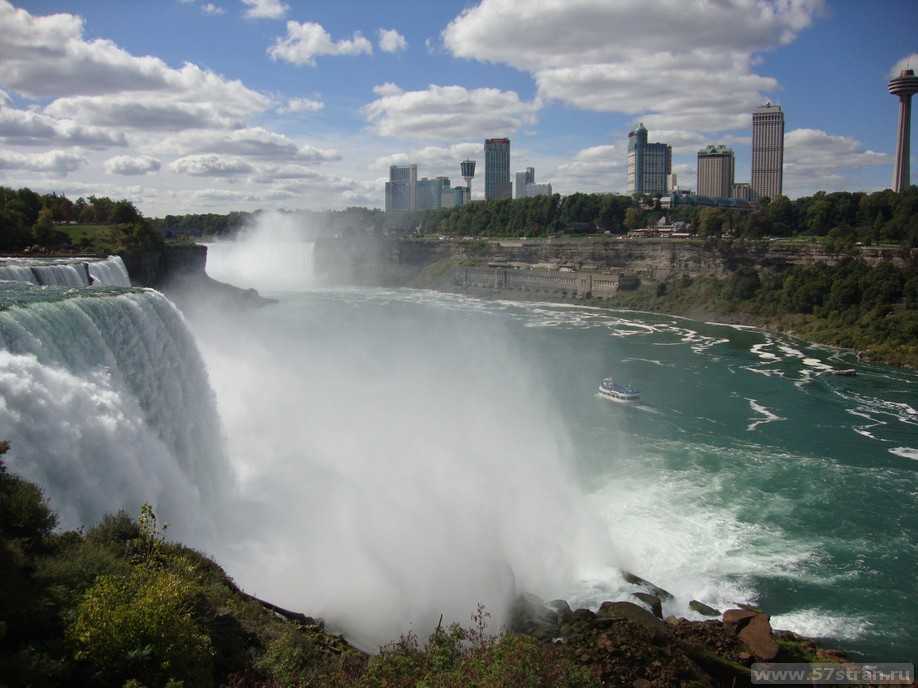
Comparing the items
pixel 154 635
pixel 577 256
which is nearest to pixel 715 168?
pixel 577 256

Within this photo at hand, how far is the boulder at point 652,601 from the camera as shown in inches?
474

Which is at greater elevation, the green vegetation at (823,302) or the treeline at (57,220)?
the treeline at (57,220)

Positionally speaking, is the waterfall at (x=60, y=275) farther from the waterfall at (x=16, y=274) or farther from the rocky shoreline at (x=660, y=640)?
the rocky shoreline at (x=660, y=640)

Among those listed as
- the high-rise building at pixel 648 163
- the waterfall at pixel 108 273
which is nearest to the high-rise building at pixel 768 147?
the high-rise building at pixel 648 163

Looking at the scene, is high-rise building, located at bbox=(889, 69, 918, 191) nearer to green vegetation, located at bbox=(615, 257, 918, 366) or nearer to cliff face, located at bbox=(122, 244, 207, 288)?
green vegetation, located at bbox=(615, 257, 918, 366)

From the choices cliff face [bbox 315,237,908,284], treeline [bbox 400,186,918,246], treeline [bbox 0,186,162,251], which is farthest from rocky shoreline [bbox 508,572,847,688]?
treeline [bbox 400,186,918,246]

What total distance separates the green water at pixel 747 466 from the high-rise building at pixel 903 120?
232 feet

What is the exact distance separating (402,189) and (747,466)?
184 meters

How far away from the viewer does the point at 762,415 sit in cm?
2483

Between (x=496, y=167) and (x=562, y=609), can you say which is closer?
(x=562, y=609)

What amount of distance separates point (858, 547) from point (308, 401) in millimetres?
16228

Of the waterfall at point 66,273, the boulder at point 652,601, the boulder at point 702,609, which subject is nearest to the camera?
the boulder at point 652,601

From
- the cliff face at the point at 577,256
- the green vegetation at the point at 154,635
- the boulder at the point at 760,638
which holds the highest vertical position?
the cliff face at the point at 577,256

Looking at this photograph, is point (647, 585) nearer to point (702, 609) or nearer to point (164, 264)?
point (702, 609)
